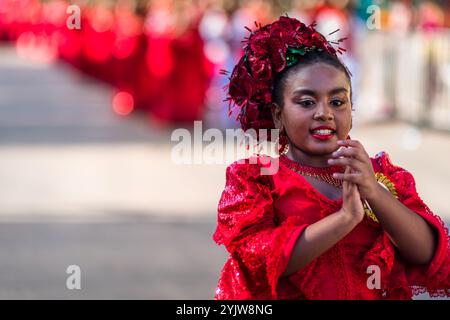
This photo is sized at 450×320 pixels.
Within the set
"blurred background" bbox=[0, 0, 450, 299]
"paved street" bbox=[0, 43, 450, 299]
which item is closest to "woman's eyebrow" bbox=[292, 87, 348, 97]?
"blurred background" bbox=[0, 0, 450, 299]

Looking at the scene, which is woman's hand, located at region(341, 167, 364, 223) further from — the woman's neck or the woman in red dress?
the woman's neck

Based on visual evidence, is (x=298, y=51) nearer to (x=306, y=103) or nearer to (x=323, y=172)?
(x=306, y=103)

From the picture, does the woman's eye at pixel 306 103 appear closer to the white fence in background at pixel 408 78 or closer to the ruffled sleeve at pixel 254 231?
the ruffled sleeve at pixel 254 231

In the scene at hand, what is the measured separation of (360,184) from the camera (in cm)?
333

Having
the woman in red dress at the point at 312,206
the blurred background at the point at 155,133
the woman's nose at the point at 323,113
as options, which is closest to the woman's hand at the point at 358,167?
the woman in red dress at the point at 312,206

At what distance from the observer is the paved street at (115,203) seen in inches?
287

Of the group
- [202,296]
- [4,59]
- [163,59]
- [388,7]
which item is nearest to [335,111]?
[202,296]

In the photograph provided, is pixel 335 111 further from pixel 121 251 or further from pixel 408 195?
pixel 121 251

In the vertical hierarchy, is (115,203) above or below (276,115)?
above

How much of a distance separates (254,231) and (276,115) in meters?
0.41

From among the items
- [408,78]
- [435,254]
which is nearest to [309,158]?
[435,254]

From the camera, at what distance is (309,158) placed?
3633 millimetres

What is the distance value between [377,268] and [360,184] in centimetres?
30

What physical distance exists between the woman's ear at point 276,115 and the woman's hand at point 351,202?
0.43 metres
